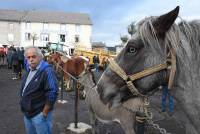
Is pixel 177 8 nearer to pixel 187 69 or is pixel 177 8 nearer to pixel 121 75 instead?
pixel 187 69

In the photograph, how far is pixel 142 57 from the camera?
268 cm

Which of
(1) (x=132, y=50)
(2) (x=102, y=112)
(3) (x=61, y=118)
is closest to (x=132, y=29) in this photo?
(1) (x=132, y=50)

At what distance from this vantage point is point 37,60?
4992mm

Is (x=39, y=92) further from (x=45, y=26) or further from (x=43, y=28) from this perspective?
(x=45, y=26)

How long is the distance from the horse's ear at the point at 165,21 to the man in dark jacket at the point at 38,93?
2625 millimetres

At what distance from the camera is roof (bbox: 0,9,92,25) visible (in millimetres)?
79938

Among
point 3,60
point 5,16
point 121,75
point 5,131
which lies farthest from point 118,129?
point 5,16

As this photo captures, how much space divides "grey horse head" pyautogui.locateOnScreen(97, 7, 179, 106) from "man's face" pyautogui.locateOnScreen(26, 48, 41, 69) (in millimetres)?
2330

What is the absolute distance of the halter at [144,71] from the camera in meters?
2.58

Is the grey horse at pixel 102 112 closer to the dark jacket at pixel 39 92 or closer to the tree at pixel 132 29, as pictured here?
the dark jacket at pixel 39 92

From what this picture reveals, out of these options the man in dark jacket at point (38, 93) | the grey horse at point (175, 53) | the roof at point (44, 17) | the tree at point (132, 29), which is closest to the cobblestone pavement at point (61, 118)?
the man in dark jacket at point (38, 93)

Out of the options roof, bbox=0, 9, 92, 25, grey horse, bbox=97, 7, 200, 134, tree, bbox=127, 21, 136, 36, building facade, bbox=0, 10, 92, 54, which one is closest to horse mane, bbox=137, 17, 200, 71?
grey horse, bbox=97, 7, 200, 134

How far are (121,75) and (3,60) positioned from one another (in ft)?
106

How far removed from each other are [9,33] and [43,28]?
755cm
